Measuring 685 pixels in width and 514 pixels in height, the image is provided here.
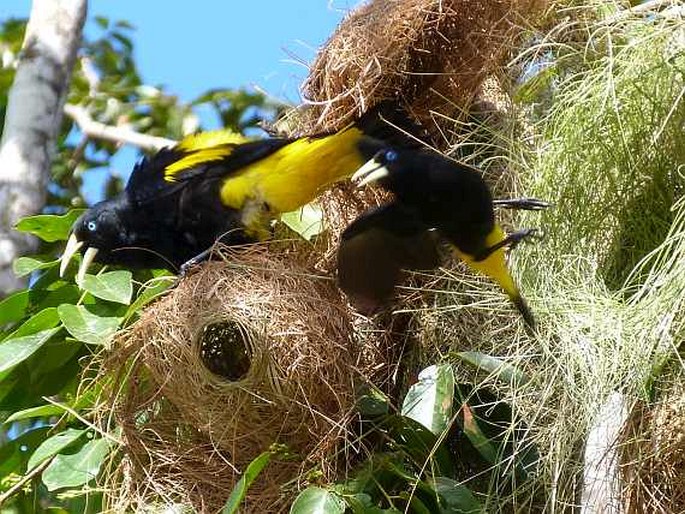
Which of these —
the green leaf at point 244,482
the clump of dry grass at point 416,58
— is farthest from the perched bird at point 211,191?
the green leaf at point 244,482

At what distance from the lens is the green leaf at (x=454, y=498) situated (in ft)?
6.63

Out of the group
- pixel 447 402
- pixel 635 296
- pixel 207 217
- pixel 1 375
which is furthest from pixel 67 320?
pixel 635 296

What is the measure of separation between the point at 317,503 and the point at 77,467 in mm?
409

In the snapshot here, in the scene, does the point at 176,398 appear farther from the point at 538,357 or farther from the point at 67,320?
the point at 538,357

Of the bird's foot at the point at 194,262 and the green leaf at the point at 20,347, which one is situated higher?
the bird's foot at the point at 194,262

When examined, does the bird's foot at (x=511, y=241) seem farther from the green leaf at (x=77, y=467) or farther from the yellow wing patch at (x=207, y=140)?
the green leaf at (x=77, y=467)

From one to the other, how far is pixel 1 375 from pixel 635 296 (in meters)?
1.00

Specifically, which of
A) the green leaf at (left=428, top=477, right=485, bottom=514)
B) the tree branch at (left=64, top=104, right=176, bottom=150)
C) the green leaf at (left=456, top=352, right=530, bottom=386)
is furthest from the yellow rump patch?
the tree branch at (left=64, top=104, right=176, bottom=150)

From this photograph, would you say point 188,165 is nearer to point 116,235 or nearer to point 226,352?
point 116,235

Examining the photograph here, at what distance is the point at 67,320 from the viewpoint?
7.02 feet

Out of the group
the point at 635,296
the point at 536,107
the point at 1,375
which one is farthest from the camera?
the point at 536,107

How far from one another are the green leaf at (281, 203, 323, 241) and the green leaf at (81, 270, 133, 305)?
299mm

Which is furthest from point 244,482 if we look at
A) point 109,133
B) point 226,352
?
point 109,133

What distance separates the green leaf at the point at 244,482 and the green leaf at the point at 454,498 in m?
0.25
